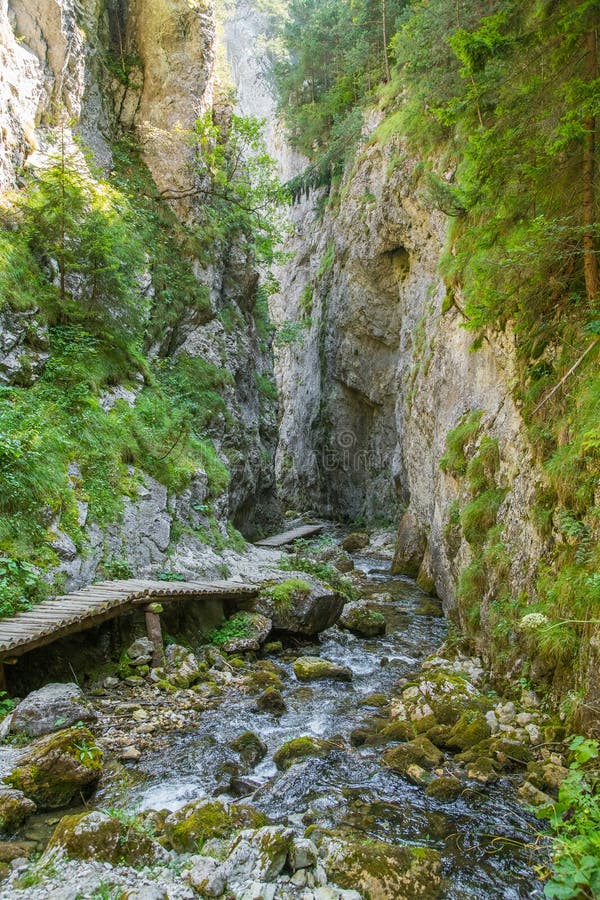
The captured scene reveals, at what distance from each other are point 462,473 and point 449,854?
730cm

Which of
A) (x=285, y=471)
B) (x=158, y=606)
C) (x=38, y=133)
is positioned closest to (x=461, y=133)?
(x=38, y=133)

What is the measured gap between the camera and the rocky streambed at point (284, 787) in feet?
12.2

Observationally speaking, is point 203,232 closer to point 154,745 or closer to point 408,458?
point 408,458

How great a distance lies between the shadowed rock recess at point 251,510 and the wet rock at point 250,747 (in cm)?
4

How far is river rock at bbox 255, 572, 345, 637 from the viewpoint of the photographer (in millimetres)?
10453

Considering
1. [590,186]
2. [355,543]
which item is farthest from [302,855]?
[355,543]

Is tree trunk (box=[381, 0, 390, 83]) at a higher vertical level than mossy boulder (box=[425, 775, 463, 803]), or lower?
higher

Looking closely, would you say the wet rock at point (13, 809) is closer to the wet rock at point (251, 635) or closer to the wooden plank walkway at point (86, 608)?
the wooden plank walkway at point (86, 608)

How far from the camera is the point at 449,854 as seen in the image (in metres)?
4.18

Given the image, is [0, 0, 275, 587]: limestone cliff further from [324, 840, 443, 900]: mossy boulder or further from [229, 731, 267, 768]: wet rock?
[324, 840, 443, 900]: mossy boulder

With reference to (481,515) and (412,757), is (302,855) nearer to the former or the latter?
(412,757)

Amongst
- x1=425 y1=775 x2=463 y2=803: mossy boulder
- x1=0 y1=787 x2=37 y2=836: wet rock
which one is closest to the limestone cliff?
x1=0 y1=787 x2=37 y2=836: wet rock

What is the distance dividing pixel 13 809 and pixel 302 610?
6.74 meters

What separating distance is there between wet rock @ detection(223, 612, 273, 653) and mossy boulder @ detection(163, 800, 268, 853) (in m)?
4.72
